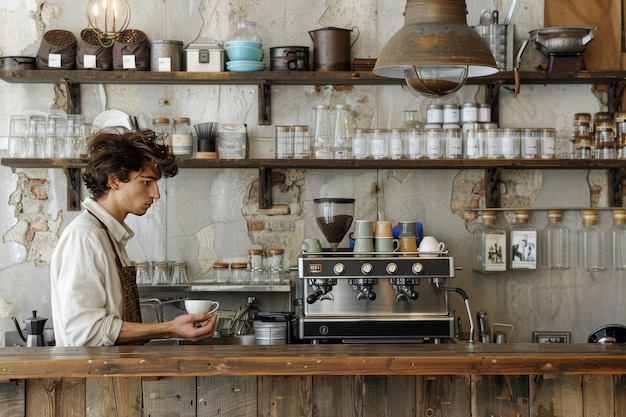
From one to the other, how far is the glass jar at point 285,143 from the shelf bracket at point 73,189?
109 cm

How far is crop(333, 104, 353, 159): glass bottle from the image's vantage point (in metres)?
4.46

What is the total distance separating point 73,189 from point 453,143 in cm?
204

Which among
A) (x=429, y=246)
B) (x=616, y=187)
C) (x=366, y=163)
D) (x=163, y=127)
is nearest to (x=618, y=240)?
(x=616, y=187)

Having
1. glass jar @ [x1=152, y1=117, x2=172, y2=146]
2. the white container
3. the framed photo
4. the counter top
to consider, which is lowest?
the framed photo

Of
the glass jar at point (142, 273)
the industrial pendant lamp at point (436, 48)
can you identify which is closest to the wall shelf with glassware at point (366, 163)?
the glass jar at point (142, 273)

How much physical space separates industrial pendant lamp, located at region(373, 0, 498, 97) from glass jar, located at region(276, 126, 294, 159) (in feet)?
4.91

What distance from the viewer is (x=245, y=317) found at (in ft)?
14.6

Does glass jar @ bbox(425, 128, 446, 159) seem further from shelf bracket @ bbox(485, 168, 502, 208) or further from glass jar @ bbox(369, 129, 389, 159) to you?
shelf bracket @ bbox(485, 168, 502, 208)

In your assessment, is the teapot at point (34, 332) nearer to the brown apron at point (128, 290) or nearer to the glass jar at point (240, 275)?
the glass jar at point (240, 275)

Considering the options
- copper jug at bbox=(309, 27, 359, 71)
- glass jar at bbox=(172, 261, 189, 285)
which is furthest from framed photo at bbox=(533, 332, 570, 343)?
glass jar at bbox=(172, 261, 189, 285)

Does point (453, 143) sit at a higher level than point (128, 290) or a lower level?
higher

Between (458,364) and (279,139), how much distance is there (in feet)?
7.37

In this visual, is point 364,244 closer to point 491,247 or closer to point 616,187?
point 491,247

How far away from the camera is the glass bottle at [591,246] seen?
4.64 m
